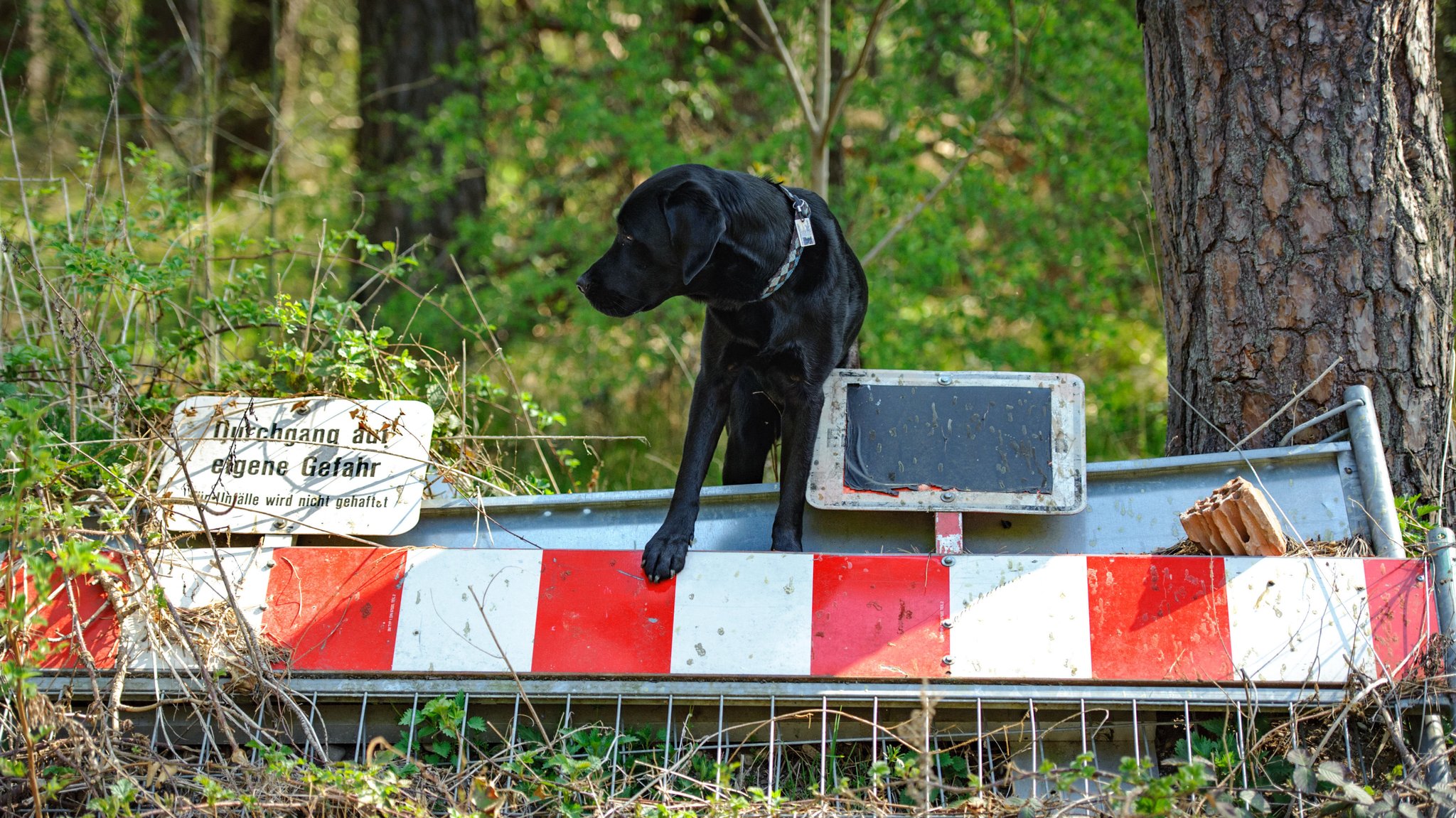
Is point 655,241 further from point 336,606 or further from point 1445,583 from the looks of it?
point 1445,583

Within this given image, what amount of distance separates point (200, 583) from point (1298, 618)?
2.58 metres

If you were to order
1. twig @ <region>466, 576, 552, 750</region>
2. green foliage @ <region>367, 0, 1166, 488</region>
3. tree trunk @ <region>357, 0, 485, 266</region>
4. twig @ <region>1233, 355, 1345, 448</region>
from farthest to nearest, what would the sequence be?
1. tree trunk @ <region>357, 0, 485, 266</region>
2. green foliage @ <region>367, 0, 1166, 488</region>
3. twig @ <region>1233, 355, 1345, 448</region>
4. twig @ <region>466, 576, 552, 750</region>

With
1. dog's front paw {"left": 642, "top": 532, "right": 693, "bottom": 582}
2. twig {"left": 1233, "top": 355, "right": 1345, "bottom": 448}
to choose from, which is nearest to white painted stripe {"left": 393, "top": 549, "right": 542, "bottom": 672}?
dog's front paw {"left": 642, "top": 532, "right": 693, "bottom": 582}

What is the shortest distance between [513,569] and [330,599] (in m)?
0.45

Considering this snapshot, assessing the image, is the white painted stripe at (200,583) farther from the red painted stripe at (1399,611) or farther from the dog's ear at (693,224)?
the red painted stripe at (1399,611)

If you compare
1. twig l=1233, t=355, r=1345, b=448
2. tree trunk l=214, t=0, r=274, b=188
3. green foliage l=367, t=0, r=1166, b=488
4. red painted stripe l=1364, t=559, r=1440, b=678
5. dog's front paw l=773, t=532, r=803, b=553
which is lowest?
red painted stripe l=1364, t=559, r=1440, b=678

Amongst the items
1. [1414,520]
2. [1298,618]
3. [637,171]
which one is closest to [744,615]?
[1298,618]

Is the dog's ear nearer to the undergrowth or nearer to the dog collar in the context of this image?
the dog collar

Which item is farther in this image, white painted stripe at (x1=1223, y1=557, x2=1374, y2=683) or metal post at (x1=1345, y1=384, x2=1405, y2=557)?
metal post at (x1=1345, y1=384, x2=1405, y2=557)

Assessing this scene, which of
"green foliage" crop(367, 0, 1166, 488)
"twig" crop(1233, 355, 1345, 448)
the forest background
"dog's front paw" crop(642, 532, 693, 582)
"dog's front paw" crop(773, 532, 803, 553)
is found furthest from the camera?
"green foliage" crop(367, 0, 1166, 488)

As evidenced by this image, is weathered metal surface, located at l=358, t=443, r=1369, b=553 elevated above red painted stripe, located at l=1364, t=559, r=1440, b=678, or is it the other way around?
weathered metal surface, located at l=358, t=443, r=1369, b=553

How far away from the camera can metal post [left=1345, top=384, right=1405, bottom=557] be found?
261 cm

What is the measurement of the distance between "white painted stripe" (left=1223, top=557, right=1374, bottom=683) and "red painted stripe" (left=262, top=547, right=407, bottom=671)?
6.33 ft

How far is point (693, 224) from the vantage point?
277 cm
